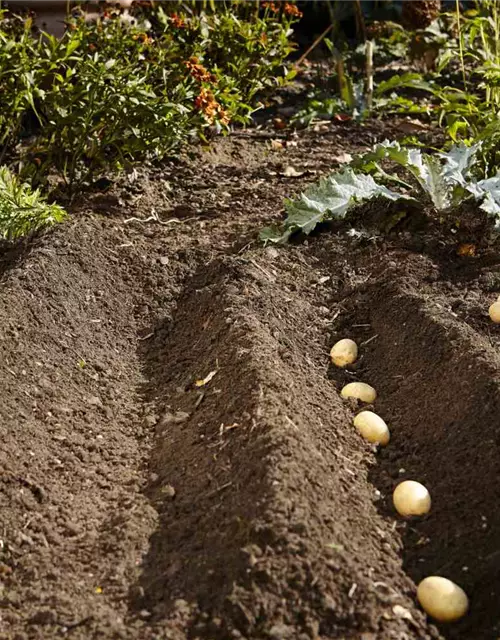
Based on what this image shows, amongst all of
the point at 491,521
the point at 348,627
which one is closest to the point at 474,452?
the point at 491,521

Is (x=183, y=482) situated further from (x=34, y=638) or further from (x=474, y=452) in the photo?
(x=474, y=452)

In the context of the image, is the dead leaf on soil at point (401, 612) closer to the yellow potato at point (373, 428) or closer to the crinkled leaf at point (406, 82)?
the yellow potato at point (373, 428)

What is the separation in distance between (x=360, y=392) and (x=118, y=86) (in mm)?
1894

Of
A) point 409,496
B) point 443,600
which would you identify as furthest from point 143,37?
point 443,600

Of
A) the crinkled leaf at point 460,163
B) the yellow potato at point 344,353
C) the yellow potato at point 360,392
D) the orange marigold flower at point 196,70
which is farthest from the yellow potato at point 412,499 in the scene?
the orange marigold flower at point 196,70

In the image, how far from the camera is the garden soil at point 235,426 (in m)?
2.06

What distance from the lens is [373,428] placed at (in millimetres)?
2727

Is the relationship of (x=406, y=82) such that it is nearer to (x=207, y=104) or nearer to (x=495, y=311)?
(x=207, y=104)

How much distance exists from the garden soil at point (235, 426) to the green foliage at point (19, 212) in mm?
92

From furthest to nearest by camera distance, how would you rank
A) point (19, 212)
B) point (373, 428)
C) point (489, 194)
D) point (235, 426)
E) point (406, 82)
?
point (406, 82) → point (19, 212) → point (489, 194) → point (373, 428) → point (235, 426)

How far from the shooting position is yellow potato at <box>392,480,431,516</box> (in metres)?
2.42

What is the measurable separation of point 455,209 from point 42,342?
1.80 metres

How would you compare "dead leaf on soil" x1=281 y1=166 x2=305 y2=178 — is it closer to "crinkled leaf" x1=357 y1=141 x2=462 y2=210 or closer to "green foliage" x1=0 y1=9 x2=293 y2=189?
"green foliage" x1=0 y1=9 x2=293 y2=189

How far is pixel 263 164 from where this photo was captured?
4777 mm
